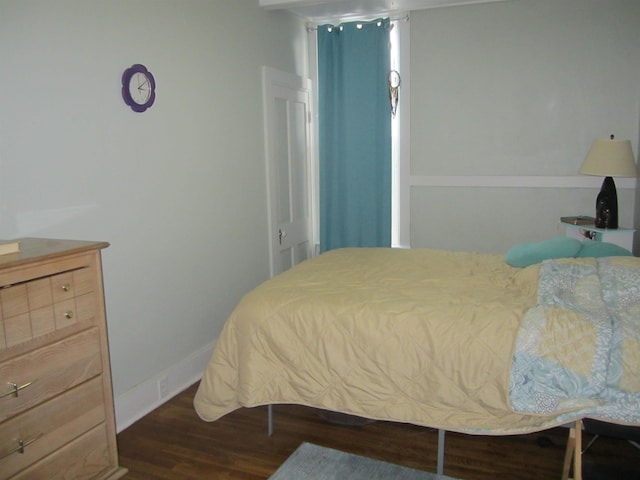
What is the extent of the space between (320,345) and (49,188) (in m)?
1.34

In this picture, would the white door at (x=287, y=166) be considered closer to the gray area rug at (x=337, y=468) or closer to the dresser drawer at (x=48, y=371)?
the gray area rug at (x=337, y=468)

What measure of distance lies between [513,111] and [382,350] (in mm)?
2826

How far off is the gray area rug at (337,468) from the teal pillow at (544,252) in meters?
1.19

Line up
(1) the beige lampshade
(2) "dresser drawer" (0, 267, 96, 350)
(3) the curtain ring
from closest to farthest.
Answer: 1. (2) "dresser drawer" (0, 267, 96, 350)
2. (1) the beige lampshade
3. (3) the curtain ring

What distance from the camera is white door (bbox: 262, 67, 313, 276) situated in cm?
403

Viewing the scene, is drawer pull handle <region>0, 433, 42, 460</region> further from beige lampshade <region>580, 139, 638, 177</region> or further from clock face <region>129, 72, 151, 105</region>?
beige lampshade <region>580, 139, 638, 177</region>

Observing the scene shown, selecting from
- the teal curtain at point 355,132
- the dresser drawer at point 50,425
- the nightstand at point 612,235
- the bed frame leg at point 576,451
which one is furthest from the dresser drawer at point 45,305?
the nightstand at point 612,235

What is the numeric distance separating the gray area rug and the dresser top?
3.92 ft

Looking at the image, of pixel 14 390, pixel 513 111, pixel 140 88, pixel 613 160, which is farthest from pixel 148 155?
pixel 613 160

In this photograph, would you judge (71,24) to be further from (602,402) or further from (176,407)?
(602,402)

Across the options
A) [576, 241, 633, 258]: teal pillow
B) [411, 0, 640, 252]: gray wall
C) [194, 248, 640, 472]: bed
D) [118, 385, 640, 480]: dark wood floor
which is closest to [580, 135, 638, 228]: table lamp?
[411, 0, 640, 252]: gray wall

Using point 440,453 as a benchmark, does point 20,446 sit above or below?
above

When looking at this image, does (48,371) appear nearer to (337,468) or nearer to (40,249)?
(40,249)

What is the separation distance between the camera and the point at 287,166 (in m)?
4.32
